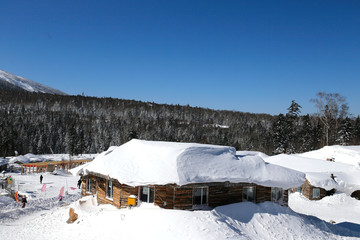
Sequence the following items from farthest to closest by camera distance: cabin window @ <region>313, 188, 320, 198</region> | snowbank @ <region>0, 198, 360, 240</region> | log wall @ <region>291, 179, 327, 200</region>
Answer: cabin window @ <region>313, 188, 320, 198</region>, log wall @ <region>291, 179, 327, 200</region>, snowbank @ <region>0, 198, 360, 240</region>

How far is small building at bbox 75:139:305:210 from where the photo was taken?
15.1 m

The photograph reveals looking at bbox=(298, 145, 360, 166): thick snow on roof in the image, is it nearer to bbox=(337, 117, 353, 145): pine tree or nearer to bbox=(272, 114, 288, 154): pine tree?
bbox=(272, 114, 288, 154): pine tree

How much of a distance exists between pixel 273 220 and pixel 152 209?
6994 millimetres

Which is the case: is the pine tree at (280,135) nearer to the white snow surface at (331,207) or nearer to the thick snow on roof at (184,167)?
the white snow surface at (331,207)

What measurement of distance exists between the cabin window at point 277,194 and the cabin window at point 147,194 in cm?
867

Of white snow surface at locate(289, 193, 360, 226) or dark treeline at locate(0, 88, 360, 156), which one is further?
dark treeline at locate(0, 88, 360, 156)

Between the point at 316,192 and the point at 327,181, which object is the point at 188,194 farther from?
the point at 327,181

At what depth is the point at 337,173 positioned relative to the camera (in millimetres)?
30234

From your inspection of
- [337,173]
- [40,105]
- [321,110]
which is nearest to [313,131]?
[321,110]

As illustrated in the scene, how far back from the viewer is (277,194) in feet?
62.7

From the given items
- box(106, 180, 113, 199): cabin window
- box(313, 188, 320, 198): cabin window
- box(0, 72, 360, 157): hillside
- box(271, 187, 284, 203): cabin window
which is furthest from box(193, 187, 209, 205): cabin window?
box(0, 72, 360, 157): hillside

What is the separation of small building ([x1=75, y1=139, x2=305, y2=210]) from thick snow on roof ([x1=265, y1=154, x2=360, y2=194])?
11480mm

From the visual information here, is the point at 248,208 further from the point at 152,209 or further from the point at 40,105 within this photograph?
the point at 40,105

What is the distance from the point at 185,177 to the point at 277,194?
27.3 feet
